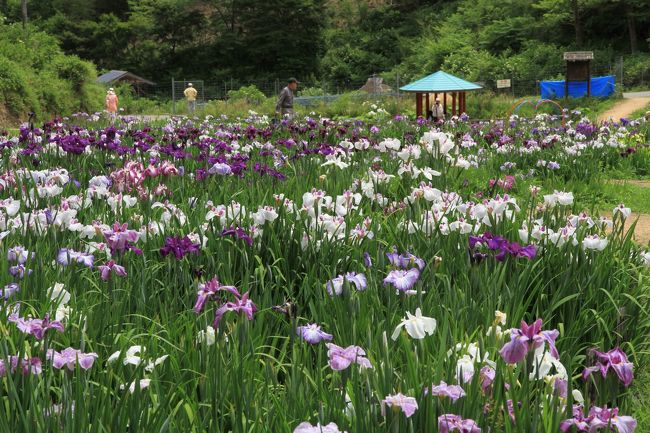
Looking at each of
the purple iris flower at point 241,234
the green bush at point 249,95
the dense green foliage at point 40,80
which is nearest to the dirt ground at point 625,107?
the green bush at point 249,95

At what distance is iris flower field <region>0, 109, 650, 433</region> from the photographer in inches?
61.3

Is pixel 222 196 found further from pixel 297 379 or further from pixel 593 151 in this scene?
pixel 593 151

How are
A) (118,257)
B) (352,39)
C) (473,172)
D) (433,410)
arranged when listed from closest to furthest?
(433,410)
(118,257)
(473,172)
(352,39)

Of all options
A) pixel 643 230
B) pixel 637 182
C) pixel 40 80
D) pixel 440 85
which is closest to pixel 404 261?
pixel 643 230

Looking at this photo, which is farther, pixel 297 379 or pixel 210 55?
pixel 210 55

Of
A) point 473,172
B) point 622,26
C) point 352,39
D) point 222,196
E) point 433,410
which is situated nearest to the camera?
point 433,410

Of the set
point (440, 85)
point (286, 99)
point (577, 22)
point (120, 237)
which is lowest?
point (440, 85)

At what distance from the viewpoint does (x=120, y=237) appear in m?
2.52

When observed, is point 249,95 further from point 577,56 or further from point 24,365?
point 24,365

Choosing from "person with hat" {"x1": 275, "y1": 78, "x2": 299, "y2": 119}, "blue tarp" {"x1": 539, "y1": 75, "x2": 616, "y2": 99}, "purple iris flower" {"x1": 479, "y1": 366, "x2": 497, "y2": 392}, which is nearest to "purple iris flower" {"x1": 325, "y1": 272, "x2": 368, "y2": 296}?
"purple iris flower" {"x1": 479, "y1": 366, "x2": 497, "y2": 392}

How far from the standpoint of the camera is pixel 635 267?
3.16 metres

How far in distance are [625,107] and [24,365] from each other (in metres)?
24.0

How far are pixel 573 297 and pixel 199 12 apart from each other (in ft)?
180

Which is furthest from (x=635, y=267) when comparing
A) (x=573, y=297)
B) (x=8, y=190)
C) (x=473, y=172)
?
(x=473, y=172)
